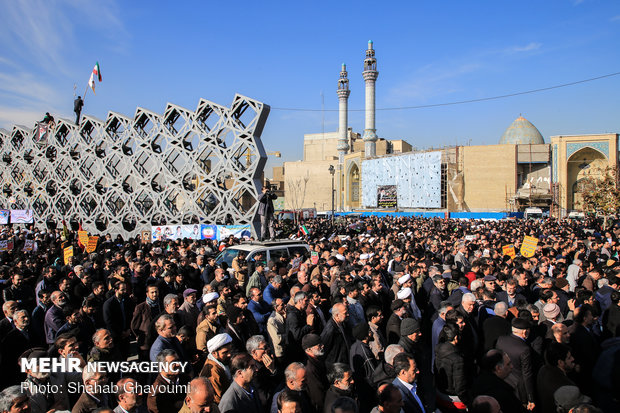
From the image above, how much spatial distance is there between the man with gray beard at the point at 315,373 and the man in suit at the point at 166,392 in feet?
4.06

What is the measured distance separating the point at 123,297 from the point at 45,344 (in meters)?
1.28

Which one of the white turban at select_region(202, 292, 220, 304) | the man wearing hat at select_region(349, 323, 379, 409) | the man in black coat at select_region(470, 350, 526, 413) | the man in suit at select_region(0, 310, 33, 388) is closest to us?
the man in black coat at select_region(470, 350, 526, 413)

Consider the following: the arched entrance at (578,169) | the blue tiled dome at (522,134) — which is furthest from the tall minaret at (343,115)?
the arched entrance at (578,169)

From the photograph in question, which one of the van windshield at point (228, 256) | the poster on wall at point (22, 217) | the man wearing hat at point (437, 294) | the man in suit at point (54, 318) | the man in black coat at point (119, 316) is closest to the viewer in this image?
the man in suit at point (54, 318)

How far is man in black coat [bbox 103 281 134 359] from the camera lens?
264 inches

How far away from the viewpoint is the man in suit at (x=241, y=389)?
3.79 m

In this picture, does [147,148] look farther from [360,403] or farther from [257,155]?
[360,403]

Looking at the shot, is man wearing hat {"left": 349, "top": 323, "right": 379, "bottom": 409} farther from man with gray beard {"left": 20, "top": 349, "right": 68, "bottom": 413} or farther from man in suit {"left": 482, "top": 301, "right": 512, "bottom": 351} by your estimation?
man with gray beard {"left": 20, "top": 349, "right": 68, "bottom": 413}

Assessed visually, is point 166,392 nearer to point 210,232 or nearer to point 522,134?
point 210,232

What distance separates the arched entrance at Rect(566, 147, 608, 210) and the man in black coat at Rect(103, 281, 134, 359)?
178 feet

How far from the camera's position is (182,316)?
6.41m

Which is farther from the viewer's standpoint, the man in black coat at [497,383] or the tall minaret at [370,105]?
the tall minaret at [370,105]

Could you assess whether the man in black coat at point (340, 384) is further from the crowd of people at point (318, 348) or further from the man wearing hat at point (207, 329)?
the man wearing hat at point (207, 329)

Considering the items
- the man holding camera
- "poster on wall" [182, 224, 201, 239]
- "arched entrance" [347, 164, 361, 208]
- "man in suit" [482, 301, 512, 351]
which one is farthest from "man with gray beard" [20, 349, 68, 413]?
"arched entrance" [347, 164, 361, 208]
